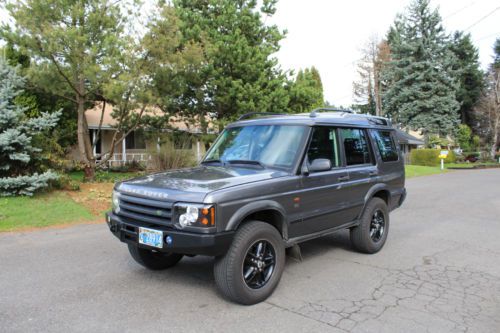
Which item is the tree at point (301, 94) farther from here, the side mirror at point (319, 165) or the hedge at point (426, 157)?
the hedge at point (426, 157)

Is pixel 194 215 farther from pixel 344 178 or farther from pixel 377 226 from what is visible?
pixel 377 226

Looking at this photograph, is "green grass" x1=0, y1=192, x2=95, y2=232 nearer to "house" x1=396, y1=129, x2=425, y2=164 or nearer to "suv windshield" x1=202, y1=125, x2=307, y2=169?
"suv windshield" x1=202, y1=125, x2=307, y2=169

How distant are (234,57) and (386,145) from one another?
1122 centimetres

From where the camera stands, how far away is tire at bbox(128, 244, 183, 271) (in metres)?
4.98

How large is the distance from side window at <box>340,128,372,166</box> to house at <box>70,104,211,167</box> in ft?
33.5

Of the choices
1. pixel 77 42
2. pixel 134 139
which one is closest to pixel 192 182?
pixel 77 42

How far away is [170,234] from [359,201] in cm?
299

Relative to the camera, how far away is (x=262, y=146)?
502cm

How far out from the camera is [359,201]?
5.67 m

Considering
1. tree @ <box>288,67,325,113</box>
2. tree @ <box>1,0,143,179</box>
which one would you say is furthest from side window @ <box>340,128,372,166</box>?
tree @ <box>288,67,325,113</box>

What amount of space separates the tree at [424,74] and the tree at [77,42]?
109 ft

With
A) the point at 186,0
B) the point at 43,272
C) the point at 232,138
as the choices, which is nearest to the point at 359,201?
the point at 232,138

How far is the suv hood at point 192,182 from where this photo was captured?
3.86 meters

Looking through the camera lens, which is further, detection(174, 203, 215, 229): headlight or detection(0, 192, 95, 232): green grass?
detection(0, 192, 95, 232): green grass
